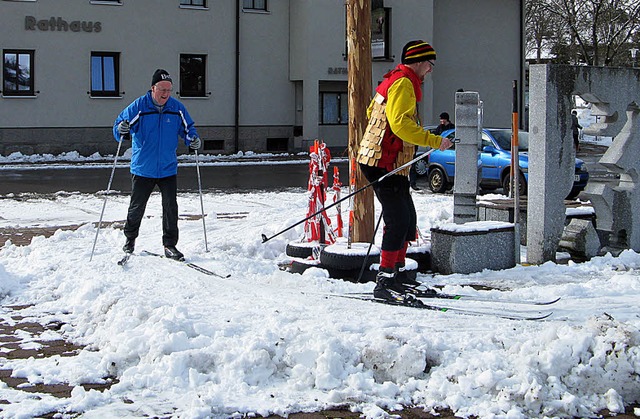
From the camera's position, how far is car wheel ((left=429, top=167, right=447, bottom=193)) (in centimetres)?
2000

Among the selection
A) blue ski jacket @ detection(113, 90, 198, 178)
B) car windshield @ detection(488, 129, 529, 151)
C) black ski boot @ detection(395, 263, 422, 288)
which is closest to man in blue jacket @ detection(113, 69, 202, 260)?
blue ski jacket @ detection(113, 90, 198, 178)

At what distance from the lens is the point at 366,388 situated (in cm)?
522

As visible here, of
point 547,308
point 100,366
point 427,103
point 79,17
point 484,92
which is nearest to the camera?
point 100,366

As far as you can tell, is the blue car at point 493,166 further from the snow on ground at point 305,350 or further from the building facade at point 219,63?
the building facade at point 219,63

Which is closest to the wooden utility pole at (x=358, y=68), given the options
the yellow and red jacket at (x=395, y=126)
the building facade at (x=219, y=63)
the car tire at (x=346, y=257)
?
the car tire at (x=346, y=257)

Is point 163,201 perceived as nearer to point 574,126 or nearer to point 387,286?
point 387,286

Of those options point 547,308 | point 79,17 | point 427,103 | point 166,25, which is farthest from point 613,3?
point 547,308

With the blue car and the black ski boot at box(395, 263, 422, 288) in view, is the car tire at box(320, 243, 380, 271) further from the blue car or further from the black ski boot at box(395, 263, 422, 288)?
the blue car

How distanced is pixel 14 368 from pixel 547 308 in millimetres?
3732

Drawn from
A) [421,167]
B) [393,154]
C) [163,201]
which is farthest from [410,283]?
[421,167]

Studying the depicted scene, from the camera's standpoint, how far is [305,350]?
554 cm

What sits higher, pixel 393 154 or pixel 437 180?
pixel 393 154

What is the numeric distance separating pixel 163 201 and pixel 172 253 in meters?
0.54

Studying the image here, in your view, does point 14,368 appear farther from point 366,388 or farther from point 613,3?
point 613,3
